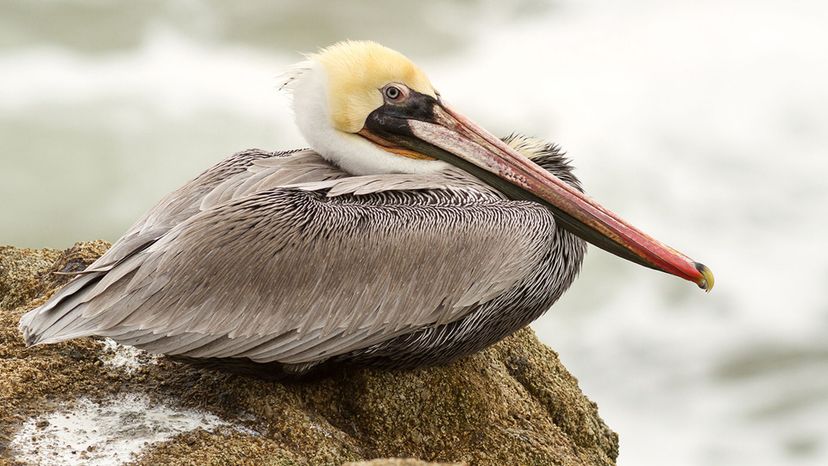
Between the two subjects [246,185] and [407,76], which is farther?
[407,76]

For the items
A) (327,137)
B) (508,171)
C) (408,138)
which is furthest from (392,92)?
(508,171)

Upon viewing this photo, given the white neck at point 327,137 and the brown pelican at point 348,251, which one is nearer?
the brown pelican at point 348,251

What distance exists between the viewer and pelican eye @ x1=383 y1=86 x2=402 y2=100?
4.23 meters

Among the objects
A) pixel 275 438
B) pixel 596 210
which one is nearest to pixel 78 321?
pixel 275 438

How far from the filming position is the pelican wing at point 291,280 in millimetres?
3590

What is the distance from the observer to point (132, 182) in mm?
10750

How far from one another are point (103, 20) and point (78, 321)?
9368mm

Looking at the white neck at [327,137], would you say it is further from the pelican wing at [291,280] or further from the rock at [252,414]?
the rock at [252,414]

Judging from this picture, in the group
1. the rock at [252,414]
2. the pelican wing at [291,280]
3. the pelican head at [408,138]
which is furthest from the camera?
the pelican head at [408,138]

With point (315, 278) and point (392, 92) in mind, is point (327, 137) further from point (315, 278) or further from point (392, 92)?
point (315, 278)

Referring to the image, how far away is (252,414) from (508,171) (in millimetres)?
1371

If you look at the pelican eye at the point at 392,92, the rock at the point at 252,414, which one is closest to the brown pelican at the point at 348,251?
the pelican eye at the point at 392,92

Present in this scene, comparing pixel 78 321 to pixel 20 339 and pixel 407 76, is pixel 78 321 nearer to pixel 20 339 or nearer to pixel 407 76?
pixel 20 339

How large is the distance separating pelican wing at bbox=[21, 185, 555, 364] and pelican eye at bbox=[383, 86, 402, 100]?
24.1 inches
